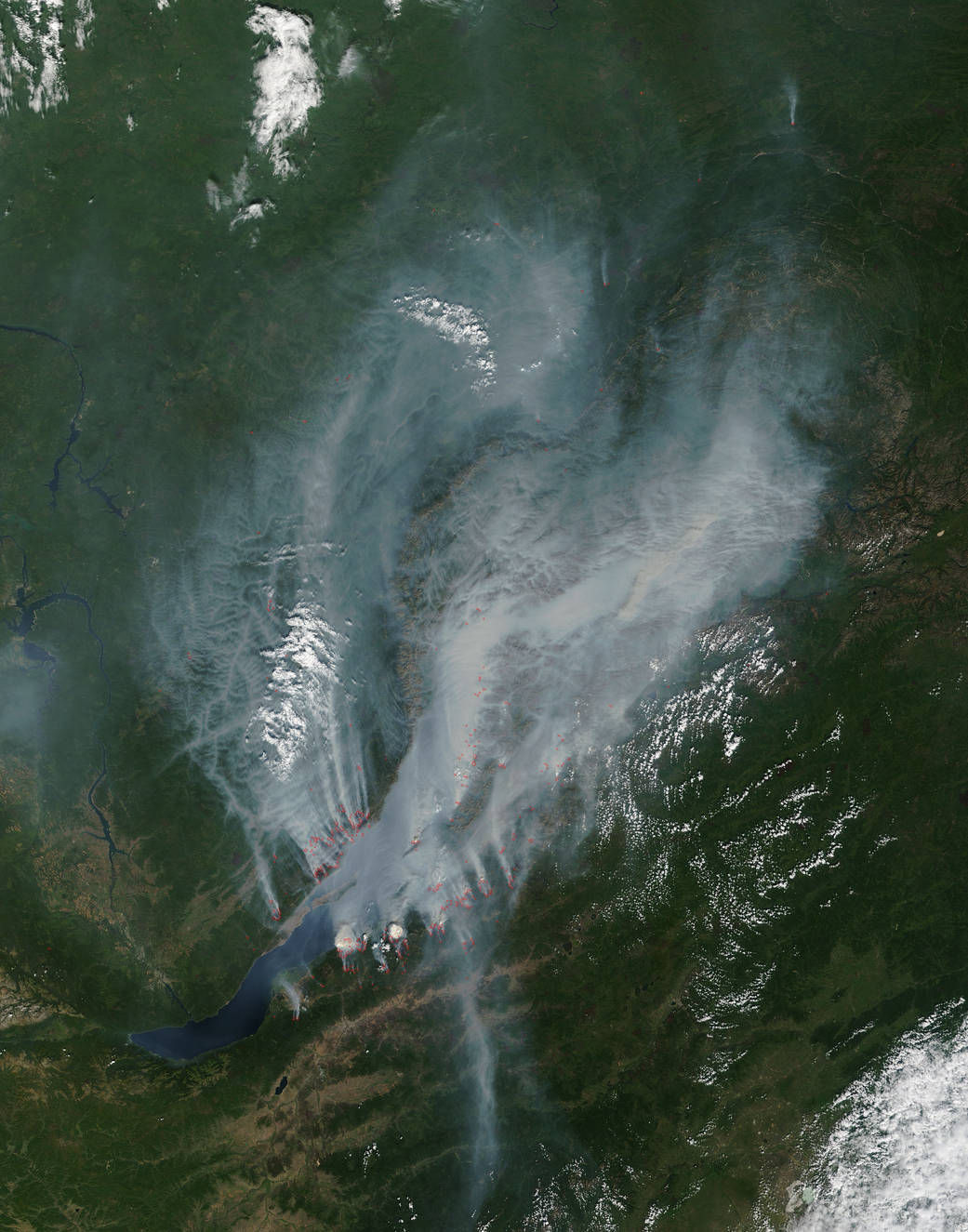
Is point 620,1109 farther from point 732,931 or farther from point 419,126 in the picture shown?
point 419,126

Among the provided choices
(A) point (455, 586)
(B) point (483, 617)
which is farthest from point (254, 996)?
(A) point (455, 586)

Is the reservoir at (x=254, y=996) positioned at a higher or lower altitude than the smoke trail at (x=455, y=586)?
lower

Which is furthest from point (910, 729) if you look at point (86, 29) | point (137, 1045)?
point (86, 29)

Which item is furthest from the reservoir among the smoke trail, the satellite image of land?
the smoke trail

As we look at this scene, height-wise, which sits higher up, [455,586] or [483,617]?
[455,586]

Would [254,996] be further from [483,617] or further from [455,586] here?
[455,586]

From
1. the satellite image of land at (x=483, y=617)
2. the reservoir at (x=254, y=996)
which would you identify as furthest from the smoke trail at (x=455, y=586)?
the reservoir at (x=254, y=996)

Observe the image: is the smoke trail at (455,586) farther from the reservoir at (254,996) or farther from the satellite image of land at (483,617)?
the reservoir at (254,996)

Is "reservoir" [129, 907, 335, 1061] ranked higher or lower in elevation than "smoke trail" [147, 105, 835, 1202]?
lower

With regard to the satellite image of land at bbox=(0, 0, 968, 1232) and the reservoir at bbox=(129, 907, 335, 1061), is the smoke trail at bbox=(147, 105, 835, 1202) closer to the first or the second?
the satellite image of land at bbox=(0, 0, 968, 1232)
